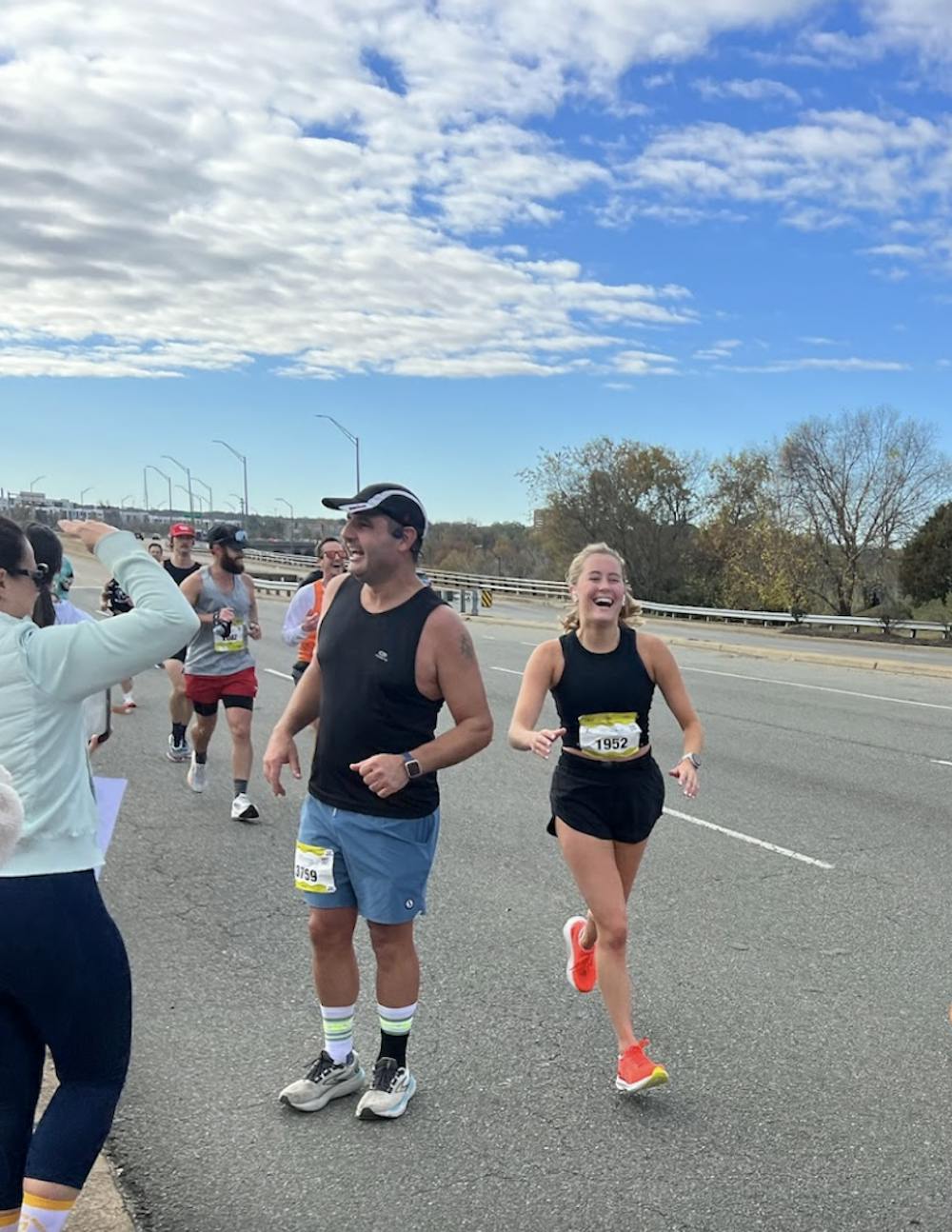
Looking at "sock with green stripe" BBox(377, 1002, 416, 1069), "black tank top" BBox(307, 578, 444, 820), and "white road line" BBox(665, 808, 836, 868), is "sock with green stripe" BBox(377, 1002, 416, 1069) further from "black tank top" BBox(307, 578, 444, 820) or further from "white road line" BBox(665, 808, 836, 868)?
"white road line" BBox(665, 808, 836, 868)

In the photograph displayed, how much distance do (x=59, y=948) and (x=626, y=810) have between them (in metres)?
2.24

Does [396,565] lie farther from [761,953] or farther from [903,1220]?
[761,953]

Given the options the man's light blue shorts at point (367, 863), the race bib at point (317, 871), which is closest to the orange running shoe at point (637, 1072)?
the man's light blue shorts at point (367, 863)

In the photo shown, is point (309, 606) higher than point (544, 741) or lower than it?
higher

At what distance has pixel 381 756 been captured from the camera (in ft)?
10.8

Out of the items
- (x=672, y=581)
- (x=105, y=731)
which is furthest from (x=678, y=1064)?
(x=672, y=581)

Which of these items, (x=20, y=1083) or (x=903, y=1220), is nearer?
(x=20, y=1083)

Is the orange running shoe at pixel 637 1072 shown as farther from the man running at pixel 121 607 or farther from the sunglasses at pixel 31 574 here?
the man running at pixel 121 607

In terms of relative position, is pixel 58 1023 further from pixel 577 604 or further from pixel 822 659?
pixel 822 659

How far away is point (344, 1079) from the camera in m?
3.59

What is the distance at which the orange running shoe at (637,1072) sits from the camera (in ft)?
11.6

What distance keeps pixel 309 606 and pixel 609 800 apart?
5.01 meters

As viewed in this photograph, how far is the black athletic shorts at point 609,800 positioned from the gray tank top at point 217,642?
425cm

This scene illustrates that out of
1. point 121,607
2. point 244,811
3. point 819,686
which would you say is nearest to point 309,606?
point 244,811
